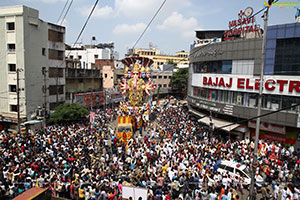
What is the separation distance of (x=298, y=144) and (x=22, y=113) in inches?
1068

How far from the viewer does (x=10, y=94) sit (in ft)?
85.4

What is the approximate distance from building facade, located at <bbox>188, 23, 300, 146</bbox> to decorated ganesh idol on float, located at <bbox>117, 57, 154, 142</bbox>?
19.9 ft

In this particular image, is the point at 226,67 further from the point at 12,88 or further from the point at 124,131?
the point at 12,88

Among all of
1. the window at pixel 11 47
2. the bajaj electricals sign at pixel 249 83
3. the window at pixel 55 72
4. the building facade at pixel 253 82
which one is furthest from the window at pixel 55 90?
the building facade at pixel 253 82

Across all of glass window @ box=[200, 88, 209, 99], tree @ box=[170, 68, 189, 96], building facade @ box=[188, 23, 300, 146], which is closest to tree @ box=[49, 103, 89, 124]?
glass window @ box=[200, 88, 209, 99]

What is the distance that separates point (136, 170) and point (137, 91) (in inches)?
426

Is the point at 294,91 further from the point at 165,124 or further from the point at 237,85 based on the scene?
the point at 165,124

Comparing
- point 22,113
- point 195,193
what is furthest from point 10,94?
point 195,193

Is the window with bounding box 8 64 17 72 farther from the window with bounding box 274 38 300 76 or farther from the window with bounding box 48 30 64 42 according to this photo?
the window with bounding box 274 38 300 76

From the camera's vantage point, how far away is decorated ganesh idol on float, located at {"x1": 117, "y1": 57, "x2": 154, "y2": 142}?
72.8ft

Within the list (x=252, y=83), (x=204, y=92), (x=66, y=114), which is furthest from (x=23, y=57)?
(x=252, y=83)

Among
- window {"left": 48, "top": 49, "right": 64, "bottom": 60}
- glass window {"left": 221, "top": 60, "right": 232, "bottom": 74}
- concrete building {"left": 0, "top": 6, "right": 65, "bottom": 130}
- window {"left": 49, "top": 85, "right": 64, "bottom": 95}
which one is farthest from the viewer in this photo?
window {"left": 48, "top": 49, "right": 64, "bottom": 60}

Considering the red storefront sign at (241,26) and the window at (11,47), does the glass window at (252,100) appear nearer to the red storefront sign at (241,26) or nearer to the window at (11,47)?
the red storefront sign at (241,26)

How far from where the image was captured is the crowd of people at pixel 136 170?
973 centimetres
